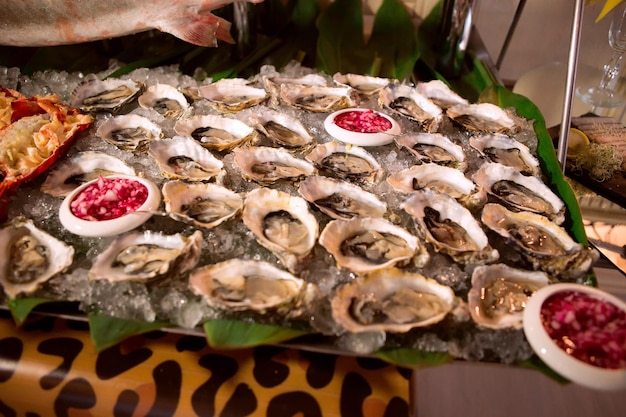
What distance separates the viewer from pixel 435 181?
5.85ft

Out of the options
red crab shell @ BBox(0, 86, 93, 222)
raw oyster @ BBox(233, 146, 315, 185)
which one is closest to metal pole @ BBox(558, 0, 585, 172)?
raw oyster @ BBox(233, 146, 315, 185)

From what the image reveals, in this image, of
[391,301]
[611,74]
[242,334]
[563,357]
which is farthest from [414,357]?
[611,74]

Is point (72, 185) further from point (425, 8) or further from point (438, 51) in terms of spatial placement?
point (425, 8)

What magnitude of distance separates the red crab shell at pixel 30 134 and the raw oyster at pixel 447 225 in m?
1.41

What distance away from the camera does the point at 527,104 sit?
2209mm

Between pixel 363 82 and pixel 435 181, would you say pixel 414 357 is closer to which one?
pixel 435 181

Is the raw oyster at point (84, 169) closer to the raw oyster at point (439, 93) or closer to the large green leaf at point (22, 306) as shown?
the large green leaf at point (22, 306)

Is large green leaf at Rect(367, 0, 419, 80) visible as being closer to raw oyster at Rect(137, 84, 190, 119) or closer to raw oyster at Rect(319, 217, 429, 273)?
raw oyster at Rect(137, 84, 190, 119)

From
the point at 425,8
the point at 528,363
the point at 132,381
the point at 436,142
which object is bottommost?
the point at 132,381

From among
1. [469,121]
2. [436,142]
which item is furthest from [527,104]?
[436,142]

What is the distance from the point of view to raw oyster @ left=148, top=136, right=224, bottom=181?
1.78 meters

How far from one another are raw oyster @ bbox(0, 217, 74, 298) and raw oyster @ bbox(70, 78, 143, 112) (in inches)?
32.1

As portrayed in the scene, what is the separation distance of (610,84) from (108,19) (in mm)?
2985

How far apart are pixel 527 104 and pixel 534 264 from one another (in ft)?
3.69
